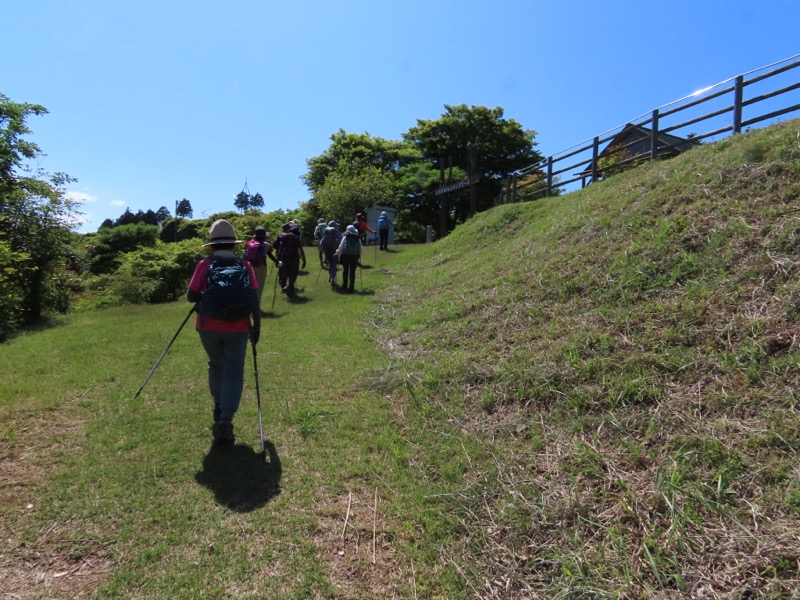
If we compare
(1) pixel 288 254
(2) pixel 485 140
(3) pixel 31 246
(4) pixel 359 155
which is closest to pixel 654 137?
(1) pixel 288 254

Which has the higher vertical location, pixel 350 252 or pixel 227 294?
pixel 350 252

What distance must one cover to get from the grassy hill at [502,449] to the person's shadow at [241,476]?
0.08 feet

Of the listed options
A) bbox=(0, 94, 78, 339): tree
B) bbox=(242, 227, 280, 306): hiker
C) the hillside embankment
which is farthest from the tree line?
the hillside embankment

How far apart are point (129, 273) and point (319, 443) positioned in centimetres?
1677

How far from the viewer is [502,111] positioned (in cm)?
3916

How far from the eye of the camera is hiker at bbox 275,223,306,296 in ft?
38.9

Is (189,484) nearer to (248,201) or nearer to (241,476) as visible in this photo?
(241,476)

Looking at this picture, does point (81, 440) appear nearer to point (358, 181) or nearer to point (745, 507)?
point (745, 507)

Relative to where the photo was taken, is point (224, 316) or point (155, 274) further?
point (155, 274)

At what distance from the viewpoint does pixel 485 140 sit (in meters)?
38.2

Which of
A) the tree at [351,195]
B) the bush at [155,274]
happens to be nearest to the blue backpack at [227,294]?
the bush at [155,274]

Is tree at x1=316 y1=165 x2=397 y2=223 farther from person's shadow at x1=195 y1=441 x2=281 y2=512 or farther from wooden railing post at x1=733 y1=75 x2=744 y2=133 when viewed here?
person's shadow at x1=195 y1=441 x2=281 y2=512

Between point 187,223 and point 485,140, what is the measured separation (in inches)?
1510

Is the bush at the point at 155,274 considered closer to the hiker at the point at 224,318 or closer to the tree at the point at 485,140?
the hiker at the point at 224,318
